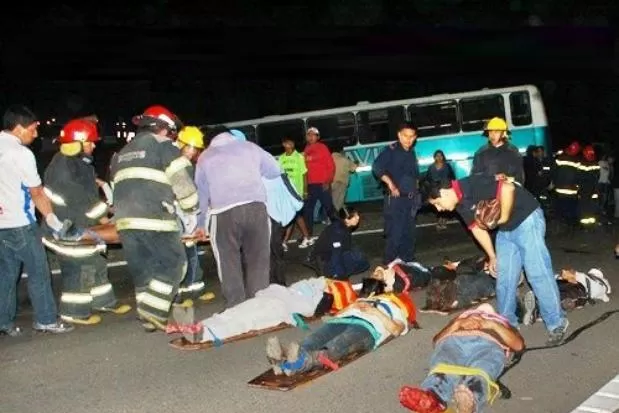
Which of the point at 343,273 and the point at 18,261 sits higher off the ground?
the point at 18,261

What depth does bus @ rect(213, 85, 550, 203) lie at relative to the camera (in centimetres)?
1917

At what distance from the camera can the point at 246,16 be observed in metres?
29.6

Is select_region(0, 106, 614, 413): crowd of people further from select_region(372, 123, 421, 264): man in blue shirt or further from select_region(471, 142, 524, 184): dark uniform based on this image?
select_region(471, 142, 524, 184): dark uniform

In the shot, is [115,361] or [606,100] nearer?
[115,361]

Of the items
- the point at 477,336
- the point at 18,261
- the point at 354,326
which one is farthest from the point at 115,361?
the point at 477,336

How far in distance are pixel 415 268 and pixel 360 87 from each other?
21.7m

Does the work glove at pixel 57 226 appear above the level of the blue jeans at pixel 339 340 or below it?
above

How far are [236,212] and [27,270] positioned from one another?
1996mm

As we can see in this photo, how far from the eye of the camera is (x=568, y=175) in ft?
46.1

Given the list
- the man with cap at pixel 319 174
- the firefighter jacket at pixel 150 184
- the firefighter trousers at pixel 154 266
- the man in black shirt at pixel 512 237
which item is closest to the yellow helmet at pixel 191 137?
the firefighter jacket at pixel 150 184

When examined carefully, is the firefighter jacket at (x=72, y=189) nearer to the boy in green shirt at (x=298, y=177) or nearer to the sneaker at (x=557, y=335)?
the sneaker at (x=557, y=335)

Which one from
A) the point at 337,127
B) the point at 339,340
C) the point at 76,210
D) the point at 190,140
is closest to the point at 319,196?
the point at 337,127

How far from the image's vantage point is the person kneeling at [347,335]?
551cm

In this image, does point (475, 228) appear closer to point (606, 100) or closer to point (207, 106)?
point (207, 106)
